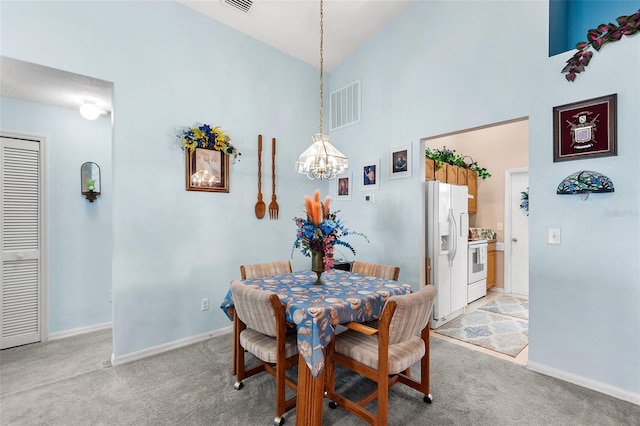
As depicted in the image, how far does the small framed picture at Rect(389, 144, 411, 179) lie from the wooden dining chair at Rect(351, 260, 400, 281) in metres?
1.28

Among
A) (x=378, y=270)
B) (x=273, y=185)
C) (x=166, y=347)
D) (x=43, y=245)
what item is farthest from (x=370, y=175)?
(x=43, y=245)

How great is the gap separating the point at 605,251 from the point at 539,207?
527 mm

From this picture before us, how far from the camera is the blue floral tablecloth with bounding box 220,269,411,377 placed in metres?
1.69

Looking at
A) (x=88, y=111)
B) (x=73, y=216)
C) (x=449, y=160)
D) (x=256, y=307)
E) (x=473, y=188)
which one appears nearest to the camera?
(x=256, y=307)

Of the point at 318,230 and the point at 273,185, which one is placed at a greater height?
the point at 273,185

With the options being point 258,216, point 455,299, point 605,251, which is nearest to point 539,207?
point 605,251

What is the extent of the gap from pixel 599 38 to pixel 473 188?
3175mm

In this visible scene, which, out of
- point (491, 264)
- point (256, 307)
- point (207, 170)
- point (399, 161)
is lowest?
point (491, 264)

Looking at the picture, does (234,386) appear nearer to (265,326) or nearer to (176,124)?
(265,326)

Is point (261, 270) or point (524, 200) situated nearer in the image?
point (261, 270)

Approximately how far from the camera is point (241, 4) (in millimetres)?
3109

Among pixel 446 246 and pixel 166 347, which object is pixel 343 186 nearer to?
pixel 446 246

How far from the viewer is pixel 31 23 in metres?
2.29

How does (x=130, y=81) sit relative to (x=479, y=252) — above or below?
above
